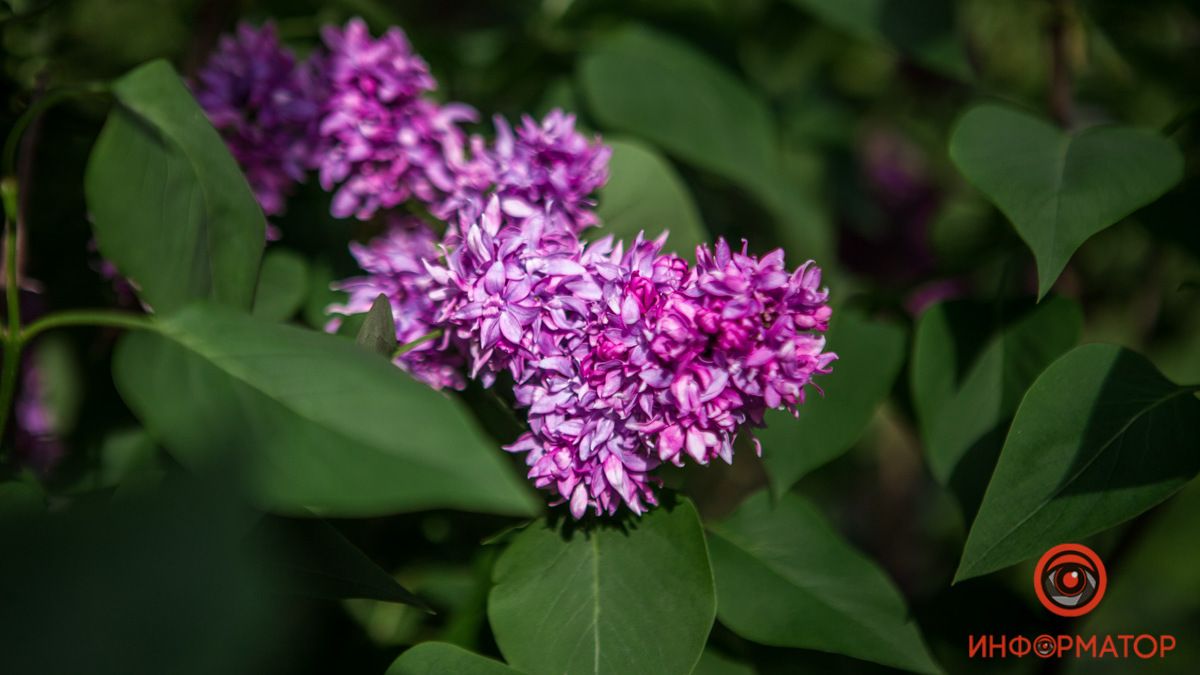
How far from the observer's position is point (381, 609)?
3.22ft

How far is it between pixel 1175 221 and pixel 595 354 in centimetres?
66

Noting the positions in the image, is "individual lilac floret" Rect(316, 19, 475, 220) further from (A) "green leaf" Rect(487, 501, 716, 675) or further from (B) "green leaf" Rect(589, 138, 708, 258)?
(A) "green leaf" Rect(487, 501, 716, 675)

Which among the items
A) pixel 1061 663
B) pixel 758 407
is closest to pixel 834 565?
pixel 758 407

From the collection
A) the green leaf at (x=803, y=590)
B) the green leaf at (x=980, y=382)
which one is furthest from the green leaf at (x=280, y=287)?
the green leaf at (x=980, y=382)

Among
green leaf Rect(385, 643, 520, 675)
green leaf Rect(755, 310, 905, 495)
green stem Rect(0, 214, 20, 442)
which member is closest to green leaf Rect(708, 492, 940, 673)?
green leaf Rect(755, 310, 905, 495)

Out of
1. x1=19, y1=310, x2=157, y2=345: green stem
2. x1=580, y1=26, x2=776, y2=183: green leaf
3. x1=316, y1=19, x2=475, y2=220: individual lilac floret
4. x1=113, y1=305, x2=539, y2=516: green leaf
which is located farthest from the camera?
x1=580, y1=26, x2=776, y2=183: green leaf

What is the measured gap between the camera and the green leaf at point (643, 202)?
89 centimetres

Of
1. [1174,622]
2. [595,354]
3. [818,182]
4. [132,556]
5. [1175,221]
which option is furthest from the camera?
[1174,622]

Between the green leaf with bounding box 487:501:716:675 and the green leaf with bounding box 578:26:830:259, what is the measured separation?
0.49 metres

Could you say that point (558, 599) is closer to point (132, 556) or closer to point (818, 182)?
point (132, 556)

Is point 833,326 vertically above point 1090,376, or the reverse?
point 1090,376

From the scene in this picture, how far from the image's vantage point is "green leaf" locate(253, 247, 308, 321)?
0.82m

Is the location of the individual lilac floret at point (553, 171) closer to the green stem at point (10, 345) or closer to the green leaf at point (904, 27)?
the green stem at point (10, 345)

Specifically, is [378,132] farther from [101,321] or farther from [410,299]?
[101,321]
